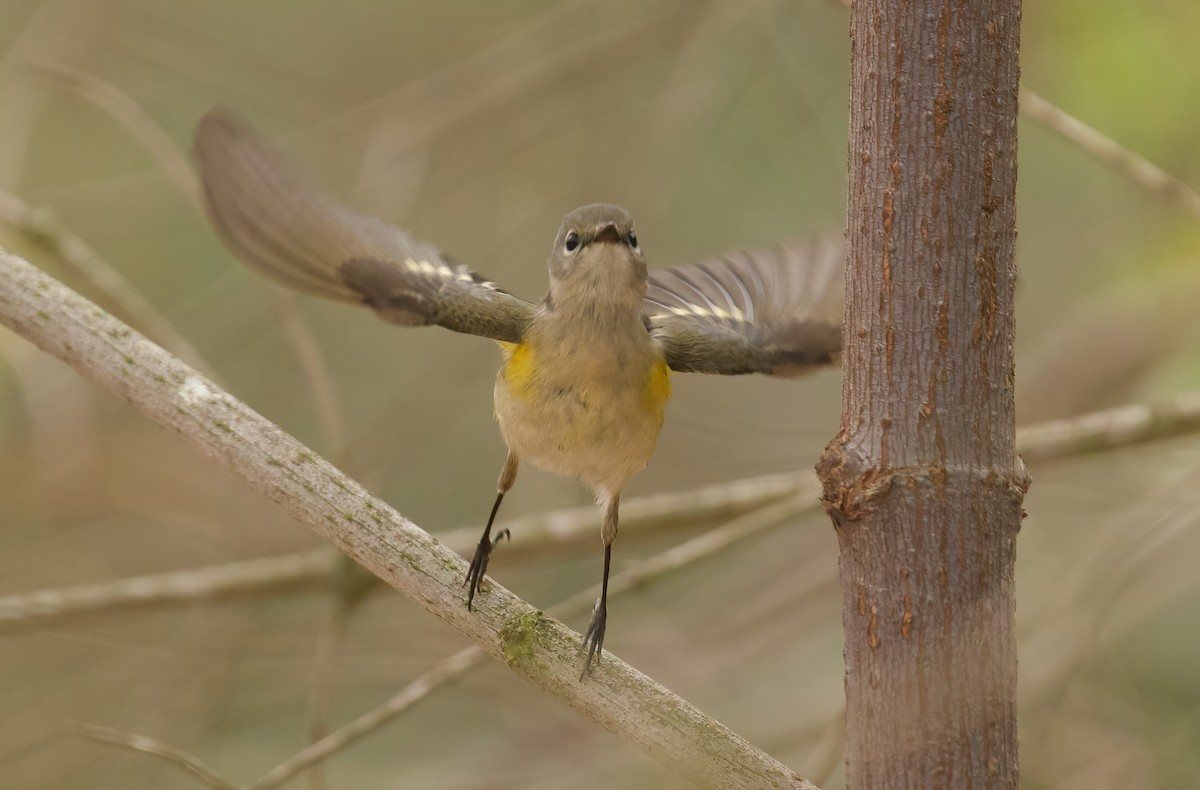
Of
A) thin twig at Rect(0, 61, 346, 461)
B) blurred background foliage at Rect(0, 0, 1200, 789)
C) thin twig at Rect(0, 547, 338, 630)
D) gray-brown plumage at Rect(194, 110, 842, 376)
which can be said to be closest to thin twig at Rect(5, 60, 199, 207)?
thin twig at Rect(0, 61, 346, 461)

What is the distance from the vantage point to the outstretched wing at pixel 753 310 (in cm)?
320

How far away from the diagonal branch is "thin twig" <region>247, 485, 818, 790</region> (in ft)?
1.49

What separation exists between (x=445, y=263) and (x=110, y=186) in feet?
7.07

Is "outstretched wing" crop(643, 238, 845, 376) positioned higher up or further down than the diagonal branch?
higher up

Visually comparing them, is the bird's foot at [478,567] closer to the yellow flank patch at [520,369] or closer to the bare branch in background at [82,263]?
A: the yellow flank patch at [520,369]

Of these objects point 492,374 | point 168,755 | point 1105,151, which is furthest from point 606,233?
point 492,374

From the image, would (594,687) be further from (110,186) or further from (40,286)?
(110,186)

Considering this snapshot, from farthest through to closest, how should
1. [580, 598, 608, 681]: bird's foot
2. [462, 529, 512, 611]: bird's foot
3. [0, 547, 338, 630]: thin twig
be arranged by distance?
[0, 547, 338, 630]: thin twig → [462, 529, 512, 611]: bird's foot → [580, 598, 608, 681]: bird's foot

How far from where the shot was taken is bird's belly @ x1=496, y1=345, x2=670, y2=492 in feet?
9.69

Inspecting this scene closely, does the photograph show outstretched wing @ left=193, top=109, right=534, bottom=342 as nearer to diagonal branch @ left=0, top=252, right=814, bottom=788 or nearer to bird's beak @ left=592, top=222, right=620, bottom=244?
bird's beak @ left=592, top=222, right=620, bottom=244

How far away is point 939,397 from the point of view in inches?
73.1

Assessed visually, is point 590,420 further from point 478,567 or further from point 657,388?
point 478,567

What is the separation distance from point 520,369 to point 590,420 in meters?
0.24

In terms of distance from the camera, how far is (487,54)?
17.3ft
